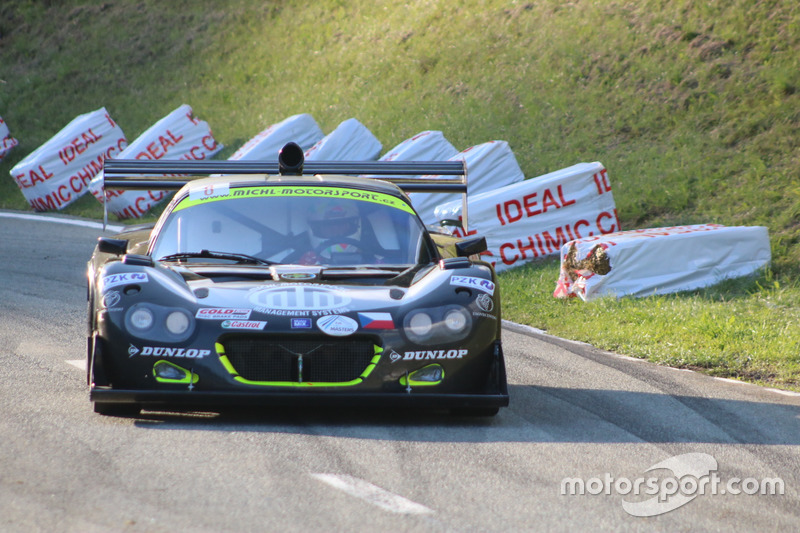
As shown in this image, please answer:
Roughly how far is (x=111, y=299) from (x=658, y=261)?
6.05 m

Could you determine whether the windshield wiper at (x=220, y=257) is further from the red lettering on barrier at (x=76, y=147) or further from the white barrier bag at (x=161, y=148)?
the red lettering on barrier at (x=76, y=147)

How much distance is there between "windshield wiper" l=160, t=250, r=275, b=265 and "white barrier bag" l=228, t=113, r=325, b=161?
10959 mm

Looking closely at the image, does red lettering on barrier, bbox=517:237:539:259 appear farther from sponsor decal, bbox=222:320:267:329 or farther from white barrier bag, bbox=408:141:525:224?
sponsor decal, bbox=222:320:267:329

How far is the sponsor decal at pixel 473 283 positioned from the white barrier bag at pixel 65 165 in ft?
49.9

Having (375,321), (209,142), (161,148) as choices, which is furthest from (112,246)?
(209,142)

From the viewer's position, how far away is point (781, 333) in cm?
775

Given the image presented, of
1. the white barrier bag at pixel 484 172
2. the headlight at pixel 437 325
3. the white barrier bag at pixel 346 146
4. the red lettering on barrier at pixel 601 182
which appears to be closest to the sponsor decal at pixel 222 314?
the headlight at pixel 437 325

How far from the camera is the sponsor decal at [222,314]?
4758 mm

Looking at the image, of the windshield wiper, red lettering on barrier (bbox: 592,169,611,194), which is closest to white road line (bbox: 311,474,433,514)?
the windshield wiper

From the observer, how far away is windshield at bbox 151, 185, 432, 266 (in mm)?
5758

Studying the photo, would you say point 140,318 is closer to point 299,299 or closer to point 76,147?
point 299,299

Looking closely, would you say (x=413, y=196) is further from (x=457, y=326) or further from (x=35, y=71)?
(x=35, y=71)

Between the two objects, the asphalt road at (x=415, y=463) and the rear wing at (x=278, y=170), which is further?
the rear wing at (x=278, y=170)

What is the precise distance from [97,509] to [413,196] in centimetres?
1066
